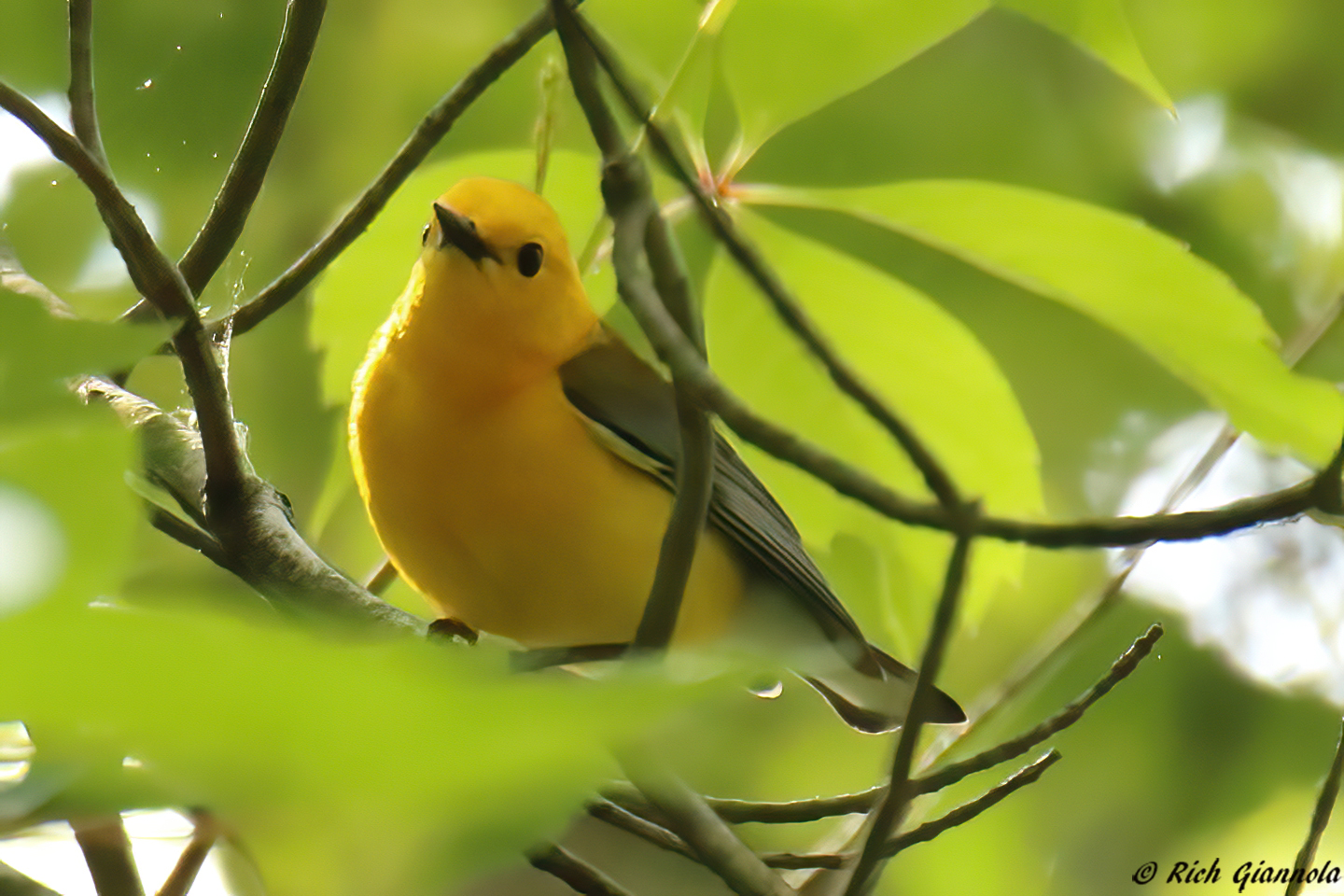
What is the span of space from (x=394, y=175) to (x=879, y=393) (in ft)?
2.53

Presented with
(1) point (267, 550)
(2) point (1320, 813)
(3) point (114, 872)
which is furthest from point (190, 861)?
(2) point (1320, 813)

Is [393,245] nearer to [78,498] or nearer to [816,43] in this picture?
[816,43]

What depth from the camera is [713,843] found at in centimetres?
115

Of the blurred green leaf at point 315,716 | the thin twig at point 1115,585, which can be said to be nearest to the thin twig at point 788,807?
the thin twig at point 1115,585

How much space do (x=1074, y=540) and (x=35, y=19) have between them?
2.07 m

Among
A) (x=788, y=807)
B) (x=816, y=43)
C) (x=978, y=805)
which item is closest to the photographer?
(x=978, y=805)

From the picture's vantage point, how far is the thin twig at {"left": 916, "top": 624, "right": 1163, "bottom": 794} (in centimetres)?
131

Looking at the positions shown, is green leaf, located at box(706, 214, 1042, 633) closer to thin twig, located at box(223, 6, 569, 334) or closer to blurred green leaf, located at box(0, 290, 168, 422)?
thin twig, located at box(223, 6, 569, 334)

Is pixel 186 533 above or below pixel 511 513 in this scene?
below

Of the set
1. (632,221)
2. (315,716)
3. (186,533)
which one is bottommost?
(315,716)

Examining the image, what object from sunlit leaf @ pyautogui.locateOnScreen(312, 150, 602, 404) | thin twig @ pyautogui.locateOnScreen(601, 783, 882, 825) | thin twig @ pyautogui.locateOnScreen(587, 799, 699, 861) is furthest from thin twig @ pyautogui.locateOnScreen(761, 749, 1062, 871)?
A: sunlit leaf @ pyautogui.locateOnScreen(312, 150, 602, 404)

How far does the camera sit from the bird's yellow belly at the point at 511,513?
209cm

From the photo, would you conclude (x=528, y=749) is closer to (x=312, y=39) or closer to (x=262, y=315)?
(x=312, y=39)

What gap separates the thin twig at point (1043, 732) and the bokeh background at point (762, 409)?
0.24m
